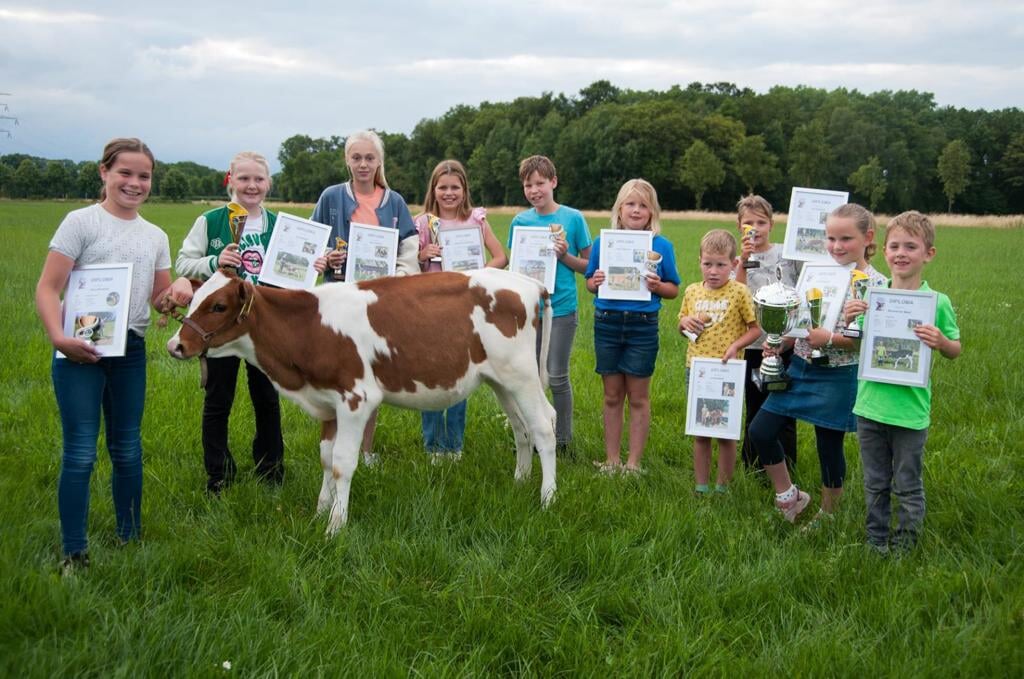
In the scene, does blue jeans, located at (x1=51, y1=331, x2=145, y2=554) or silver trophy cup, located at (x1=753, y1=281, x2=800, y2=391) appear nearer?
blue jeans, located at (x1=51, y1=331, x2=145, y2=554)

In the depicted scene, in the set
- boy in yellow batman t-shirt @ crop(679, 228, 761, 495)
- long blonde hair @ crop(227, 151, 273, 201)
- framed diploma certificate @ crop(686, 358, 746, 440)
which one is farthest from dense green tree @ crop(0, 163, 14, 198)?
framed diploma certificate @ crop(686, 358, 746, 440)

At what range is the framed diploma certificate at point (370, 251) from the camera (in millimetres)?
5738

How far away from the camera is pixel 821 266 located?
4789mm

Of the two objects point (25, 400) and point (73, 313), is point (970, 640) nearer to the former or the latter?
point (73, 313)

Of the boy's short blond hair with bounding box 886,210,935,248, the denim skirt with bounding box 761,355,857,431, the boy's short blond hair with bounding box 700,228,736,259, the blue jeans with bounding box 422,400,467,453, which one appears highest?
the boy's short blond hair with bounding box 886,210,935,248

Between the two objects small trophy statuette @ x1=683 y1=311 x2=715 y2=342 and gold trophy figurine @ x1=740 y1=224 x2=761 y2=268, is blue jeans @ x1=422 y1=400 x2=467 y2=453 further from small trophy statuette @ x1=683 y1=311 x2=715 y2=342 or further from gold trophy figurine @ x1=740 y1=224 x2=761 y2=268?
gold trophy figurine @ x1=740 y1=224 x2=761 y2=268

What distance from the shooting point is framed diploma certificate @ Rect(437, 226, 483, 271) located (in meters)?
6.19

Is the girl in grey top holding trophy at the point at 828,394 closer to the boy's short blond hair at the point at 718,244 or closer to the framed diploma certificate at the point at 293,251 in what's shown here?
the boy's short blond hair at the point at 718,244

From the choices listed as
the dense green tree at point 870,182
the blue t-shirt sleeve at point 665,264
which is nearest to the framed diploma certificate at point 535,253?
the blue t-shirt sleeve at point 665,264

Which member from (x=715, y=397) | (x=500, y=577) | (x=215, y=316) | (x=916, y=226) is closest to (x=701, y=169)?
(x=715, y=397)

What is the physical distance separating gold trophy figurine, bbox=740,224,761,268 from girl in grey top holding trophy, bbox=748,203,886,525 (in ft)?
3.15

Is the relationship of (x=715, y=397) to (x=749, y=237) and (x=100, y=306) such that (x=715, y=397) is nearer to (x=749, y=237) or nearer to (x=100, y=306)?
(x=749, y=237)

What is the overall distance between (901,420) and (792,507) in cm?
121

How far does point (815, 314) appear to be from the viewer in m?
4.74
